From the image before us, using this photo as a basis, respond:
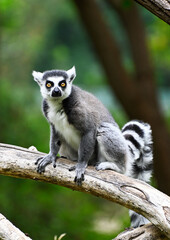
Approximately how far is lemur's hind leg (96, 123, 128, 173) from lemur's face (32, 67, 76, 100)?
49 cm

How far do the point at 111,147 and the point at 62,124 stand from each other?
50cm

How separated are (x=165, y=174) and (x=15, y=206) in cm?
256

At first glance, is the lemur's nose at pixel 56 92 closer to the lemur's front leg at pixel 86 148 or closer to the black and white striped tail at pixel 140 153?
the lemur's front leg at pixel 86 148

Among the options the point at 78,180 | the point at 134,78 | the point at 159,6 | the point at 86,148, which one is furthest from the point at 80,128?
the point at 134,78

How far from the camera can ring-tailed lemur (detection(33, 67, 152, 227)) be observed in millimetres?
3744

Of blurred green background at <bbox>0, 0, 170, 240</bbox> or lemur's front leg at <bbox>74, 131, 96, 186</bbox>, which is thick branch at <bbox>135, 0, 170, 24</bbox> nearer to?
lemur's front leg at <bbox>74, 131, 96, 186</bbox>

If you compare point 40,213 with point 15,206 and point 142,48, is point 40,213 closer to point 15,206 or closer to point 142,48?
point 15,206

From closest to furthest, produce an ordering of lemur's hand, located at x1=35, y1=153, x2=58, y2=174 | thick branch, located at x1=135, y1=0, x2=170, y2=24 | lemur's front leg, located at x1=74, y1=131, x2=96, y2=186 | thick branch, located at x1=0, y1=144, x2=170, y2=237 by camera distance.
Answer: thick branch, located at x1=135, y1=0, x2=170, y2=24
thick branch, located at x1=0, y1=144, x2=170, y2=237
lemur's hand, located at x1=35, y1=153, x2=58, y2=174
lemur's front leg, located at x1=74, y1=131, x2=96, y2=186

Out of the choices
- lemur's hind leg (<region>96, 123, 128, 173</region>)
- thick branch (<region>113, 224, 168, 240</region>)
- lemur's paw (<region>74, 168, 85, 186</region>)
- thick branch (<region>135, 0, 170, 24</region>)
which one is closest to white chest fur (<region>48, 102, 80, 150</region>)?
lemur's hind leg (<region>96, 123, 128, 173</region>)

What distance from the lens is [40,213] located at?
726 cm

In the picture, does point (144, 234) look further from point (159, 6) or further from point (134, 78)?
point (134, 78)

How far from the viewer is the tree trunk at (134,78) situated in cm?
662

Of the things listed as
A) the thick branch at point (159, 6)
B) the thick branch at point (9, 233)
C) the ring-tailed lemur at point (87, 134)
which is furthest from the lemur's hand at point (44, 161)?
the thick branch at point (159, 6)

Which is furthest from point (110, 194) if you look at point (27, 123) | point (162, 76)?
point (162, 76)
